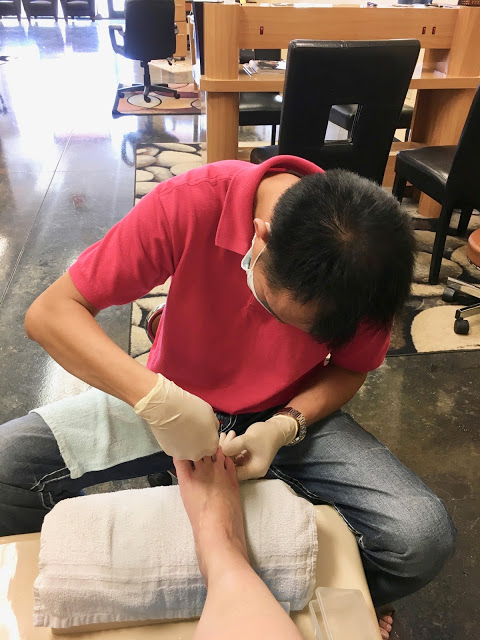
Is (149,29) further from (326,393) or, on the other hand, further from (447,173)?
(326,393)

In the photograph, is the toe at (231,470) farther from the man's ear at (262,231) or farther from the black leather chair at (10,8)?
the black leather chair at (10,8)

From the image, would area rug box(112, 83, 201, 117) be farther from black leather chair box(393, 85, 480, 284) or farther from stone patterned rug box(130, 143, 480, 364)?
black leather chair box(393, 85, 480, 284)

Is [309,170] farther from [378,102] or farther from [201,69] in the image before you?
[201,69]

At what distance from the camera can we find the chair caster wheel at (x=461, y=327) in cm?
198

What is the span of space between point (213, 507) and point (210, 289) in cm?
38

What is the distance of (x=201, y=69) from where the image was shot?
2.44m

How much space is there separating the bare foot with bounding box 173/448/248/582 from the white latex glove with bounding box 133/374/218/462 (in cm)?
3

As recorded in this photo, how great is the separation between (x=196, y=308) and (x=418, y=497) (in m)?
0.51

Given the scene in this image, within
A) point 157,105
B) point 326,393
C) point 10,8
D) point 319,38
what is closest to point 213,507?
point 326,393

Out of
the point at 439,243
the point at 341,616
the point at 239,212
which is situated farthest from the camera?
the point at 439,243

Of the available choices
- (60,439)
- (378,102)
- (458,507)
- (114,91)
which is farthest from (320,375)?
(114,91)

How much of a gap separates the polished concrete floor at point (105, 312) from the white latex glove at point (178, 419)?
68 cm

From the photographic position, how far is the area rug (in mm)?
4603

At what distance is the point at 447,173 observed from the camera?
2.19m
